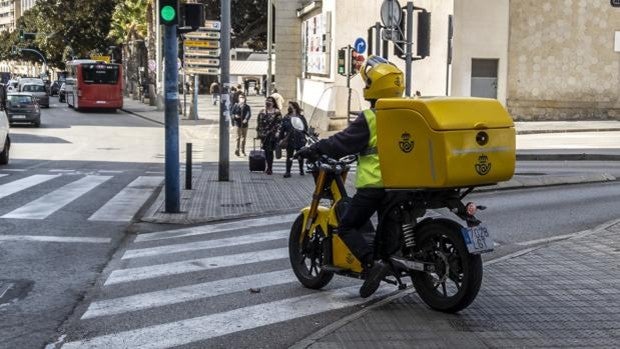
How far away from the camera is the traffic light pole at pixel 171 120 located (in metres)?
12.8

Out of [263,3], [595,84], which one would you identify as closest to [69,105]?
[263,3]

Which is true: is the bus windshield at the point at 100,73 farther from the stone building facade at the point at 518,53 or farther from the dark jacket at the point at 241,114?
the dark jacket at the point at 241,114

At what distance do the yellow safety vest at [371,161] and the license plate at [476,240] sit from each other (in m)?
0.81

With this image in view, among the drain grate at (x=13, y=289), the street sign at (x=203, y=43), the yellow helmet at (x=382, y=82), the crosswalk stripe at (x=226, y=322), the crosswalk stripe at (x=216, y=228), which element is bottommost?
the crosswalk stripe at (x=216, y=228)

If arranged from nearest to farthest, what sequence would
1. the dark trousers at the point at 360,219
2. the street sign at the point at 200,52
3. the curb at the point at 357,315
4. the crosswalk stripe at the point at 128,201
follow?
the curb at the point at 357,315 < the dark trousers at the point at 360,219 < the crosswalk stripe at the point at 128,201 < the street sign at the point at 200,52

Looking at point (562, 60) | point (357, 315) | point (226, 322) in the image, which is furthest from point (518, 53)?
point (226, 322)

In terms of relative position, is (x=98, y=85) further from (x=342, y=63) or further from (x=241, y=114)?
(x=342, y=63)

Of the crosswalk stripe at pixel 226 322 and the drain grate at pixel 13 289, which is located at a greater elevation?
the crosswalk stripe at pixel 226 322

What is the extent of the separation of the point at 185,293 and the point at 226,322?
114 centimetres

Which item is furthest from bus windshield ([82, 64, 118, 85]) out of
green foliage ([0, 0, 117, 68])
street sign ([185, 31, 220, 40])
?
street sign ([185, 31, 220, 40])

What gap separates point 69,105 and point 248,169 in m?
41.4

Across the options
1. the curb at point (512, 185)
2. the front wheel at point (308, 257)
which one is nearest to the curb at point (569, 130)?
the curb at point (512, 185)

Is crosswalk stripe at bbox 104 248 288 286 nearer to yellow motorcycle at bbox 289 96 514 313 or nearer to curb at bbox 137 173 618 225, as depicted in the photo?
yellow motorcycle at bbox 289 96 514 313

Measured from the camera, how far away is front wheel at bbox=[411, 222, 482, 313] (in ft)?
20.7
